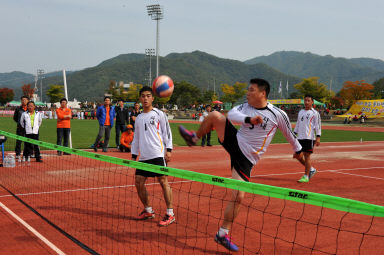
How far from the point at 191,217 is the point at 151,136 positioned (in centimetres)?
161

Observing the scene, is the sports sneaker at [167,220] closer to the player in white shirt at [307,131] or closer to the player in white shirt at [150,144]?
the player in white shirt at [150,144]

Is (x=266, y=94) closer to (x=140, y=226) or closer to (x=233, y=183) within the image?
(x=233, y=183)

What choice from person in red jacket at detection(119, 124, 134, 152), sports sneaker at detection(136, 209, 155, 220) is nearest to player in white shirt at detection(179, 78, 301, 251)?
sports sneaker at detection(136, 209, 155, 220)

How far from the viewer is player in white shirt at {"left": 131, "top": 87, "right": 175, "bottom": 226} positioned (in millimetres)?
5832

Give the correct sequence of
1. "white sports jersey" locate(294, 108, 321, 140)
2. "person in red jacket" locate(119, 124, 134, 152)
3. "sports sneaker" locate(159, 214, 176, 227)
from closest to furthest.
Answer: "sports sneaker" locate(159, 214, 176, 227) < "white sports jersey" locate(294, 108, 321, 140) < "person in red jacket" locate(119, 124, 134, 152)

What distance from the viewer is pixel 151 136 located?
5.96 meters

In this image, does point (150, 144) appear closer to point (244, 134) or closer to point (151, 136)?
point (151, 136)

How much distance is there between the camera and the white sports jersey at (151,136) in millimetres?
5926

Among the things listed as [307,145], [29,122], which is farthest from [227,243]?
[29,122]

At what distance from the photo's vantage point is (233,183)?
3.96 metres

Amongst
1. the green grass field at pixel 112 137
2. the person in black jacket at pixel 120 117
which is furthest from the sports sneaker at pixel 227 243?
the green grass field at pixel 112 137

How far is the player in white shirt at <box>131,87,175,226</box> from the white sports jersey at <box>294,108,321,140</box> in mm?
4950

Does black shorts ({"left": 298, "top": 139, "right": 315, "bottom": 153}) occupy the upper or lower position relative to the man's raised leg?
lower

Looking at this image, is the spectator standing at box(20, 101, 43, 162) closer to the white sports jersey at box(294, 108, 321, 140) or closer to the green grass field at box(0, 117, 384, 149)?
the green grass field at box(0, 117, 384, 149)
